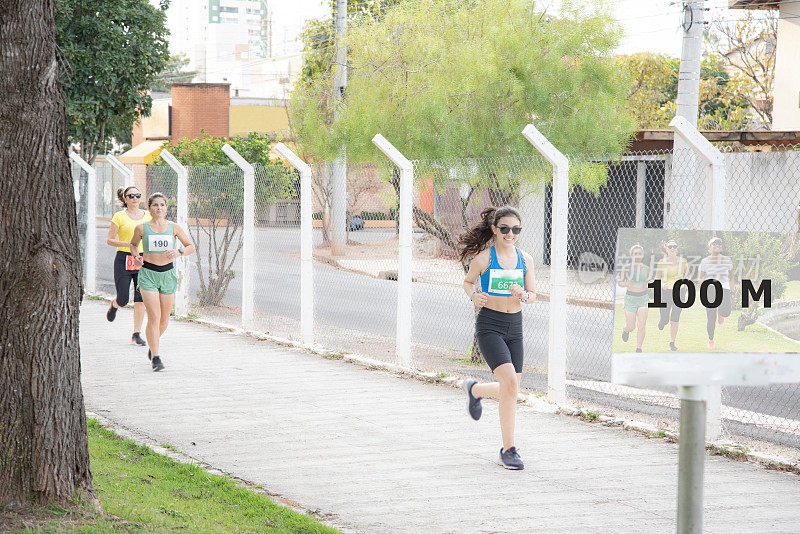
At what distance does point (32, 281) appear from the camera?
4.54 metres

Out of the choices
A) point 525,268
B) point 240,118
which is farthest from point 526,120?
point 240,118

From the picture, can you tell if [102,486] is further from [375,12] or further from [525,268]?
[375,12]

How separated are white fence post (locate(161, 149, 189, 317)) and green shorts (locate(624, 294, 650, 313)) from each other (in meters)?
10.3

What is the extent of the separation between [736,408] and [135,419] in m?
5.02

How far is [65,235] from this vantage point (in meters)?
4.68

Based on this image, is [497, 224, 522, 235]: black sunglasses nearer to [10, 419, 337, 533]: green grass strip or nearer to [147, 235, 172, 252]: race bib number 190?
[10, 419, 337, 533]: green grass strip

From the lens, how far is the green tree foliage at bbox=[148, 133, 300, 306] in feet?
41.3

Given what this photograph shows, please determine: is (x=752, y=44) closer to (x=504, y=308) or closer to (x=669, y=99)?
(x=669, y=99)

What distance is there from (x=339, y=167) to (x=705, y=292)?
54.2 ft

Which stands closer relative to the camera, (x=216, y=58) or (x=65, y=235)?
(x=65, y=235)

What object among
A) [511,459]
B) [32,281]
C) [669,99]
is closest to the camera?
[32,281]

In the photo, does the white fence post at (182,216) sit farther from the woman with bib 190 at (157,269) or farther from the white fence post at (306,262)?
the woman with bib 190 at (157,269)

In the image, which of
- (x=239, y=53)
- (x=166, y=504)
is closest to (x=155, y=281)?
(x=166, y=504)

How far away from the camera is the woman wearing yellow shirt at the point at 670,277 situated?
12.3 ft
